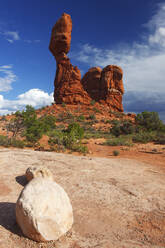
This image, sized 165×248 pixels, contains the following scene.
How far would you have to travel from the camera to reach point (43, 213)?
2.76m

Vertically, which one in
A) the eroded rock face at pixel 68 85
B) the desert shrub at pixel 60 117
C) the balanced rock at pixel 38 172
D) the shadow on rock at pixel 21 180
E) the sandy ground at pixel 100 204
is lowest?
the sandy ground at pixel 100 204

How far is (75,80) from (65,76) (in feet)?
8.95

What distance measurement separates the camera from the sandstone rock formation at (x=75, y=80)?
39594mm

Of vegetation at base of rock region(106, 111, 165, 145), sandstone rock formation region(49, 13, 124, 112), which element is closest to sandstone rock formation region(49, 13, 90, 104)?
sandstone rock formation region(49, 13, 124, 112)

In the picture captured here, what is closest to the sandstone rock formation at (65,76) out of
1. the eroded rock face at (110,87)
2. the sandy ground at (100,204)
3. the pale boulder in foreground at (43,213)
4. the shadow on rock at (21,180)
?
the eroded rock face at (110,87)

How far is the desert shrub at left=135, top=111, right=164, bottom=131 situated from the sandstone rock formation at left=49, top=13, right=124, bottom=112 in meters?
19.2

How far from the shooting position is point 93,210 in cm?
404

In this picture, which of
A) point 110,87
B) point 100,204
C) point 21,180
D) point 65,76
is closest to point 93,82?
point 110,87

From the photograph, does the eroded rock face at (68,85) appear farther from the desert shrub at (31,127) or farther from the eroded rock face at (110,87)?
the desert shrub at (31,127)

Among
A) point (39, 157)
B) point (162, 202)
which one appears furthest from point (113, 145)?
point (162, 202)

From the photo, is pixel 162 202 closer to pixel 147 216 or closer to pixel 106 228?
pixel 147 216

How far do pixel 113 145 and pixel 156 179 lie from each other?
9017 millimetres

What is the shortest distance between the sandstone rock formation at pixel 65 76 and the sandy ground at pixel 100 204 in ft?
116

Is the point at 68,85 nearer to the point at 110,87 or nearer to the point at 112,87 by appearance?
the point at 110,87
